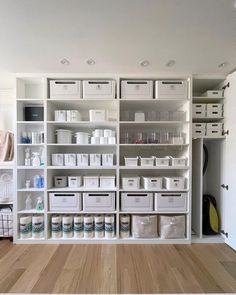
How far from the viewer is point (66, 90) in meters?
2.41

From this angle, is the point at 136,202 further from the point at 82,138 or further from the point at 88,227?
the point at 82,138

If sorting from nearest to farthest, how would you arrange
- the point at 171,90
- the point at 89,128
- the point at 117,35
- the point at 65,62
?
1. the point at 117,35
2. the point at 65,62
3. the point at 171,90
4. the point at 89,128

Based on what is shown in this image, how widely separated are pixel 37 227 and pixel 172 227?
1.75 meters

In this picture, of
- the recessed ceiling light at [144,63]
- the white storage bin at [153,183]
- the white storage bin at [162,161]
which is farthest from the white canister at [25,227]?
the recessed ceiling light at [144,63]

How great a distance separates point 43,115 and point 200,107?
2.12 m

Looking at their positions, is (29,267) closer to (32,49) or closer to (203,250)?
(203,250)

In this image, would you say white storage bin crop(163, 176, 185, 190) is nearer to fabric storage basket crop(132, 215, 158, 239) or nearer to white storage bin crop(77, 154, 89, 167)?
fabric storage basket crop(132, 215, 158, 239)

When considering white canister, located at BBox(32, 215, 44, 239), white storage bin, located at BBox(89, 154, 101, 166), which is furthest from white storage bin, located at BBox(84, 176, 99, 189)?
white canister, located at BBox(32, 215, 44, 239)

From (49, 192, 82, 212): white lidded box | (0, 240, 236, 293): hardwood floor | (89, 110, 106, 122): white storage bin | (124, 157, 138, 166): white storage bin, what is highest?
(89, 110, 106, 122): white storage bin

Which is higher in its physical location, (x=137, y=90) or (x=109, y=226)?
(x=137, y=90)

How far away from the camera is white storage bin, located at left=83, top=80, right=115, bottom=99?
7.89 feet

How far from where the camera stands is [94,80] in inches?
97.4

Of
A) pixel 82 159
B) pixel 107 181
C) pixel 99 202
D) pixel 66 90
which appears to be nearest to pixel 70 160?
pixel 82 159

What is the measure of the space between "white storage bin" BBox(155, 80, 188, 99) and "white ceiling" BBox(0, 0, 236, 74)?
0.17m
